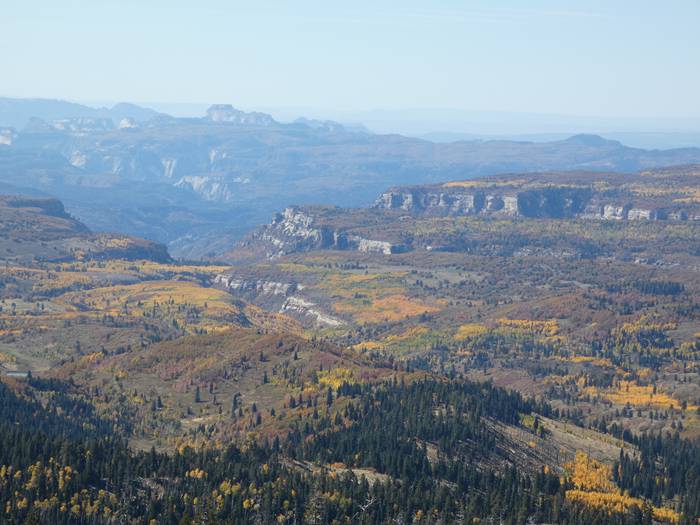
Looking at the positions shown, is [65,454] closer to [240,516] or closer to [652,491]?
[240,516]

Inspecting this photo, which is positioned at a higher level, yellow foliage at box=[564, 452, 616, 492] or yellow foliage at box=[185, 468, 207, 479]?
yellow foliage at box=[185, 468, 207, 479]

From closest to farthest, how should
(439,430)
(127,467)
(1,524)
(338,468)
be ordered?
(1,524) → (127,467) → (338,468) → (439,430)

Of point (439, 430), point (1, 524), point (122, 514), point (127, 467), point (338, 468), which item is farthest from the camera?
point (439, 430)

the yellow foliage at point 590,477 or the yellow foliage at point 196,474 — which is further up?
the yellow foliage at point 196,474

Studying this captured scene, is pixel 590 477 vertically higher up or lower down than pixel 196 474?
lower down

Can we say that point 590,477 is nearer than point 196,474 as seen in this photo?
No

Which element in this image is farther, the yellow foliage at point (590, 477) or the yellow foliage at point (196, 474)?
the yellow foliage at point (590, 477)

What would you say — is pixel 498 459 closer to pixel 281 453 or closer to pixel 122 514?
pixel 281 453

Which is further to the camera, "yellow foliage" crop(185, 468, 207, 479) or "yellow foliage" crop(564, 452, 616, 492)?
"yellow foliage" crop(564, 452, 616, 492)

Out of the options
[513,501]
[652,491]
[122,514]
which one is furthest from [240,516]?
[652,491]

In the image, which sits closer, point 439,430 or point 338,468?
point 338,468
